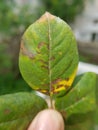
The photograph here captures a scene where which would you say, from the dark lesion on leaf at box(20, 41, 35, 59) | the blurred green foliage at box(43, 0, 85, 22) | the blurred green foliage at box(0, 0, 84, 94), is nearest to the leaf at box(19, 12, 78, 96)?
the dark lesion on leaf at box(20, 41, 35, 59)

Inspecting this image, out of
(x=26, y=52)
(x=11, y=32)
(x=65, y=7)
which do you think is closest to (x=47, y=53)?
(x=26, y=52)

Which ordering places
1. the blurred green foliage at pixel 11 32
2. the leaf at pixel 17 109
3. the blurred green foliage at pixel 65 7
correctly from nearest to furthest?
1. the leaf at pixel 17 109
2. the blurred green foliage at pixel 11 32
3. the blurred green foliage at pixel 65 7

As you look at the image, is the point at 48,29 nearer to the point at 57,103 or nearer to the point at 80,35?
the point at 57,103

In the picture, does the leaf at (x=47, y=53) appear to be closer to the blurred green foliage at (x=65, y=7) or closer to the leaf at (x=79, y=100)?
the leaf at (x=79, y=100)

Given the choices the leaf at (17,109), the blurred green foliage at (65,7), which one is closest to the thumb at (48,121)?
the leaf at (17,109)

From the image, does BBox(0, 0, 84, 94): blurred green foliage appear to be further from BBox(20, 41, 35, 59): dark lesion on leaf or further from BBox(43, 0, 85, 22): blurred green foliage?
BBox(20, 41, 35, 59): dark lesion on leaf

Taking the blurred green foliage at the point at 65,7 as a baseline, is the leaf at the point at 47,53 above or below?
above

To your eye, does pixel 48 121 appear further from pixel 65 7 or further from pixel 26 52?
pixel 65 7
